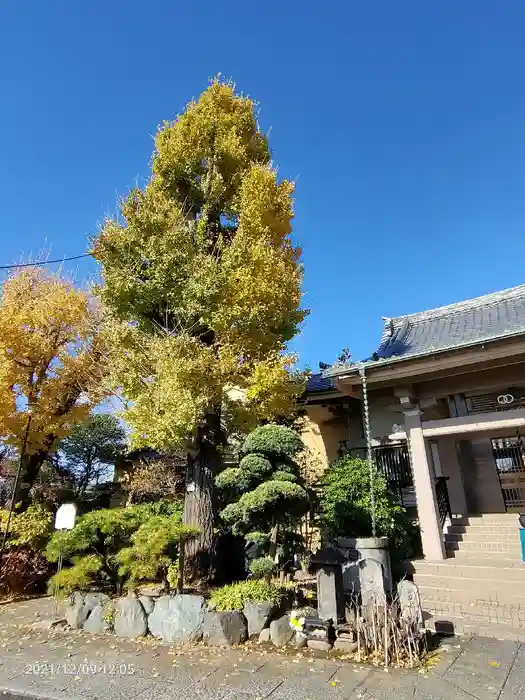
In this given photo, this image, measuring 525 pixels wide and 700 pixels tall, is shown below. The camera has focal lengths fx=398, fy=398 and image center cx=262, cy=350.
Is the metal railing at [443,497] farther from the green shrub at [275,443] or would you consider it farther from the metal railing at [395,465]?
the green shrub at [275,443]

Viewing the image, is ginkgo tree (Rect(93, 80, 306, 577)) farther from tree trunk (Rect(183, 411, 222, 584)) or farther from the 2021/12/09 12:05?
the 2021/12/09 12:05

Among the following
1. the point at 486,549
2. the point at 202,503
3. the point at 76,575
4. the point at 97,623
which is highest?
the point at 202,503

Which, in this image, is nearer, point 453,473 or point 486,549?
point 486,549

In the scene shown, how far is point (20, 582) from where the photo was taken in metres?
9.47

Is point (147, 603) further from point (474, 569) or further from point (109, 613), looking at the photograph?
point (474, 569)

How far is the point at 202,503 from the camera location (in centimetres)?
826

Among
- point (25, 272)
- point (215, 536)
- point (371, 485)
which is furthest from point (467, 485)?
point (25, 272)

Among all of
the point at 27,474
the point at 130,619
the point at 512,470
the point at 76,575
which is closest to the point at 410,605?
the point at 130,619

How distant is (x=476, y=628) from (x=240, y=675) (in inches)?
138

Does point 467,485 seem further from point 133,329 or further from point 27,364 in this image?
point 27,364

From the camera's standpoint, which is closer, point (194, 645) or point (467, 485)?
point (194, 645)

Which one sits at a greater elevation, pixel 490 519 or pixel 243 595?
pixel 490 519

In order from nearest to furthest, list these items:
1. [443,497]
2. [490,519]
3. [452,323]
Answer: [490,519], [443,497], [452,323]

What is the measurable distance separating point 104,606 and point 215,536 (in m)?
2.35
